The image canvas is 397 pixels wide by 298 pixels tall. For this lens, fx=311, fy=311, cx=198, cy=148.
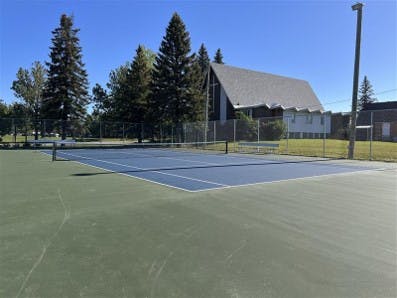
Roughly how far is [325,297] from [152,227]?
2602mm

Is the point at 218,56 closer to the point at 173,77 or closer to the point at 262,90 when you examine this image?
the point at 262,90

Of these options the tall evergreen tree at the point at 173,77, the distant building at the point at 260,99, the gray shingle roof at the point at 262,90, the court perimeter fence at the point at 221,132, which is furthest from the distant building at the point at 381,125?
the tall evergreen tree at the point at 173,77

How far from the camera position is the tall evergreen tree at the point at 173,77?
34.8m

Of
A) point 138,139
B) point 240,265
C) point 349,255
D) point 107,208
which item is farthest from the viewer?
point 138,139

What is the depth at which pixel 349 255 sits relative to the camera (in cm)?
363

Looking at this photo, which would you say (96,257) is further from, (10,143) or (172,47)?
(172,47)

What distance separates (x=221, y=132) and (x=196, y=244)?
82.8 feet

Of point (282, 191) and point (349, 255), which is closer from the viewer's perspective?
point (349, 255)

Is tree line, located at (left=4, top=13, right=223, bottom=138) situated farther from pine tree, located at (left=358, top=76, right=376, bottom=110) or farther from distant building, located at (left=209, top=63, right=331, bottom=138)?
pine tree, located at (left=358, top=76, right=376, bottom=110)

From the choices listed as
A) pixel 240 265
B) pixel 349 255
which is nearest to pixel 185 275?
pixel 240 265

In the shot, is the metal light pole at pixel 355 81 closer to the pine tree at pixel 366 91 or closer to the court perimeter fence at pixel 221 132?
the court perimeter fence at pixel 221 132

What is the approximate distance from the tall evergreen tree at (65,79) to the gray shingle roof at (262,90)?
54.7ft

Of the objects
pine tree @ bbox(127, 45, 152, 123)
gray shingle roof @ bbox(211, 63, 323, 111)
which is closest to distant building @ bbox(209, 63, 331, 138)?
gray shingle roof @ bbox(211, 63, 323, 111)

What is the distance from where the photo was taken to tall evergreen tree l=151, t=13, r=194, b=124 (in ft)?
114
